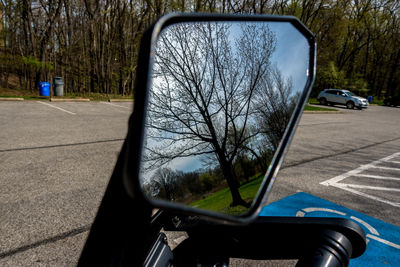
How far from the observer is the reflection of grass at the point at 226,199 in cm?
62

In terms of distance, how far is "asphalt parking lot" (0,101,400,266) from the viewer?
2.22m

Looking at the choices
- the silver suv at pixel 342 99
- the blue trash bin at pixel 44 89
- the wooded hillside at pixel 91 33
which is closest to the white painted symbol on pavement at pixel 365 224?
the wooded hillside at pixel 91 33

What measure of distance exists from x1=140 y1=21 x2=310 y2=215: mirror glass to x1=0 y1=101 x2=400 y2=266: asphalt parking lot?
1129 millimetres

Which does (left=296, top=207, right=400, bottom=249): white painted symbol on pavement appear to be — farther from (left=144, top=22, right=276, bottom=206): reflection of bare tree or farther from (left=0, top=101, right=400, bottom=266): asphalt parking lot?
(left=144, top=22, right=276, bottom=206): reflection of bare tree

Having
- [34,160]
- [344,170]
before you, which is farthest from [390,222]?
[34,160]

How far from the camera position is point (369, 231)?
8.69 feet

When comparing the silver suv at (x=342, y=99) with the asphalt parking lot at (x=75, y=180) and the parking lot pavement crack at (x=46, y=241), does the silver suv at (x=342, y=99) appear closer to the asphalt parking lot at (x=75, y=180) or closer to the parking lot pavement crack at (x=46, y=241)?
the asphalt parking lot at (x=75, y=180)

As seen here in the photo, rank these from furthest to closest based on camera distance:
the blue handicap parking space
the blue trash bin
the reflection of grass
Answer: the blue trash bin
the blue handicap parking space
the reflection of grass

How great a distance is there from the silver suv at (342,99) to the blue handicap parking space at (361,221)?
2417 cm

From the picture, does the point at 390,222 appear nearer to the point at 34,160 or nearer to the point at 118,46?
the point at 34,160

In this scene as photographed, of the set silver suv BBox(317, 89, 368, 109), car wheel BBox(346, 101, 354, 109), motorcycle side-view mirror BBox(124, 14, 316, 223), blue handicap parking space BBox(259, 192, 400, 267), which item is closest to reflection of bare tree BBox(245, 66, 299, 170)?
motorcycle side-view mirror BBox(124, 14, 316, 223)

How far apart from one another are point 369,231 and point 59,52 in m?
27.5

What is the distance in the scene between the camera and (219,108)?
72 centimetres

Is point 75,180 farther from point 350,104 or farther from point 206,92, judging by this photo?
point 350,104
